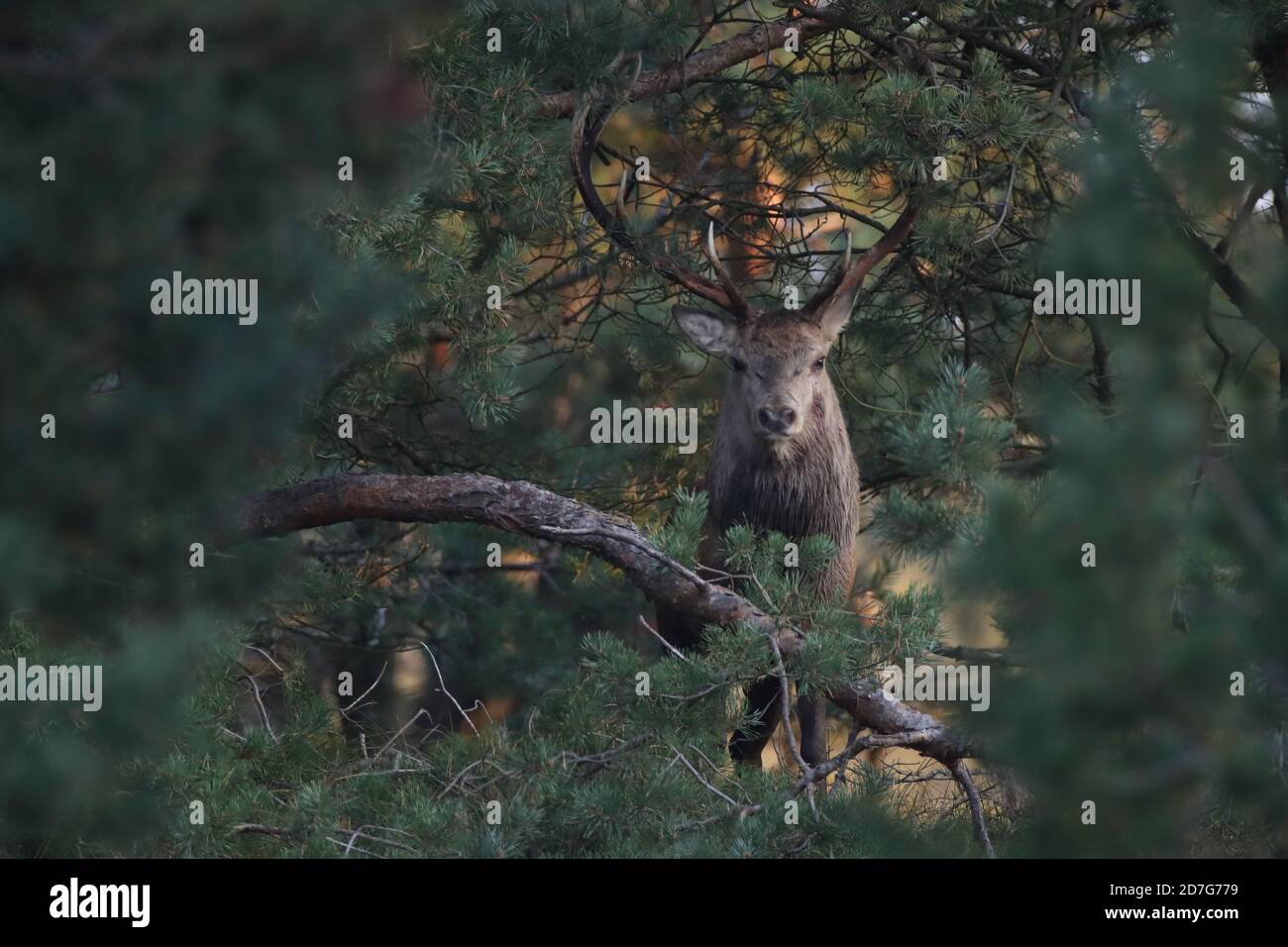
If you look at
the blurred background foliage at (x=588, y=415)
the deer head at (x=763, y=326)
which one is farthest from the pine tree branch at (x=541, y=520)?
the deer head at (x=763, y=326)

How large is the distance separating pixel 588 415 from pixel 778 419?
234 cm

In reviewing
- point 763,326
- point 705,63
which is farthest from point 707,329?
point 705,63

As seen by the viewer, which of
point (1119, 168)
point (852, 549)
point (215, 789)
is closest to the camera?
point (1119, 168)

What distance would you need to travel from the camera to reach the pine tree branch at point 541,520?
175 inches

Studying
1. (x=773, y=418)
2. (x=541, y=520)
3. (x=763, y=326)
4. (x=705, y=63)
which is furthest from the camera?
(x=763, y=326)

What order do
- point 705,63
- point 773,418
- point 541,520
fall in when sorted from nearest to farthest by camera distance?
1. point 541,520
2. point 773,418
3. point 705,63

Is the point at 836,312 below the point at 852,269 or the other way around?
below

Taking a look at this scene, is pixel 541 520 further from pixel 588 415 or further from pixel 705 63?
pixel 588 415

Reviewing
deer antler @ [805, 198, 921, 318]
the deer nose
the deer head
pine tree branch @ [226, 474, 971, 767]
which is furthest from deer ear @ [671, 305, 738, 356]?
pine tree branch @ [226, 474, 971, 767]

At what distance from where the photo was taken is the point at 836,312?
→ 18.8ft

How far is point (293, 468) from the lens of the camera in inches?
194
